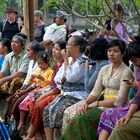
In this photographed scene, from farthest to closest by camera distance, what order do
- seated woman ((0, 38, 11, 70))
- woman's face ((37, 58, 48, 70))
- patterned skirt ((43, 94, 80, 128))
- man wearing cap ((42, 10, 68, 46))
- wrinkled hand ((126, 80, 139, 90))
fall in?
man wearing cap ((42, 10, 68, 46)) → seated woman ((0, 38, 11, 70)) → woman's face ((37, 58, 48, 70)) → patterned skirt ((43, 94, 80, 128)) → wrinkled hand ((126, 80, 139, 90))

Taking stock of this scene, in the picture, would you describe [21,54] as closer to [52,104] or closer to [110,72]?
[52,104]

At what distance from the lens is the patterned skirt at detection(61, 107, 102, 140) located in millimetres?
4417

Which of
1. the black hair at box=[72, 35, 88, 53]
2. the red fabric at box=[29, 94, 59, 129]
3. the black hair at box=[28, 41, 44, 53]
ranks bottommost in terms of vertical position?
the red fabric at box=[29, 94, 59, 129]

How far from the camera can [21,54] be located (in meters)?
6.65

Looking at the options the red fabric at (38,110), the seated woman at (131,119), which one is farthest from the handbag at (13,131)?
the seated woman at (131,119)

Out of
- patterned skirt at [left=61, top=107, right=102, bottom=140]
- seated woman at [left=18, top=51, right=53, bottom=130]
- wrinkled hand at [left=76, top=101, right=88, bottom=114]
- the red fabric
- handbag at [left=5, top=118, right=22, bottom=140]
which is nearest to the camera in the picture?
patterned skirt at [left=61, top=107, right=102, bottom=140]

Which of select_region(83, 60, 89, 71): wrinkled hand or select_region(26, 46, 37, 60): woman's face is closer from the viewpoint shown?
select_region(83, 60, 89, 71): wrinkled hand

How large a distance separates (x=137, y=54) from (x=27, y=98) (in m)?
2.15

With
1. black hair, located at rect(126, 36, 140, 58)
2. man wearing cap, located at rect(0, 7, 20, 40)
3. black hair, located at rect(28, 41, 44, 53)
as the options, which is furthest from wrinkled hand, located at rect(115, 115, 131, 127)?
man wearing cap, located at rect(0, 7, 20, 40)

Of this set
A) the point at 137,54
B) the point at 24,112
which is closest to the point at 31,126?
the point at 24,112

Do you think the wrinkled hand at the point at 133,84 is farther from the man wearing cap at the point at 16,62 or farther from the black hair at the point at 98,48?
the man wearing cap at the point at 16,62

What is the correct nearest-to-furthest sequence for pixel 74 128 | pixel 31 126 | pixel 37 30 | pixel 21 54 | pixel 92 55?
pixel 74 128
pixel 92 55
pixel 31 126
pixel 21 54
pixel 37 30

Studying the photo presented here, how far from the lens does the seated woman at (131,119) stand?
3.80 metres

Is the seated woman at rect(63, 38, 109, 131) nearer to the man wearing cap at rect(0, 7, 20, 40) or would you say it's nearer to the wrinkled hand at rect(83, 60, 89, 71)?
the wrinkled hand at rect(83, 60, 89, 71)
